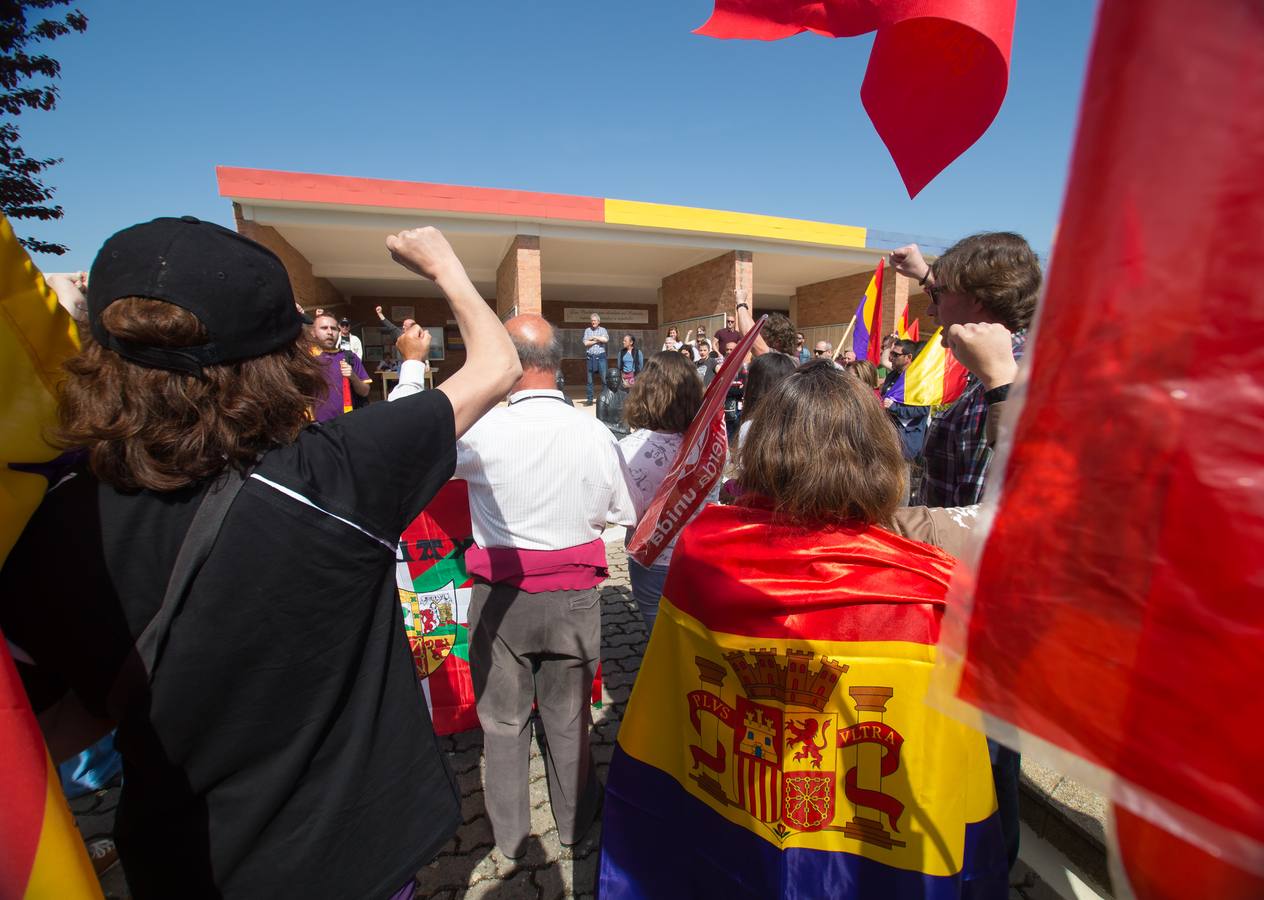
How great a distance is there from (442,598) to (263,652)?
196cm

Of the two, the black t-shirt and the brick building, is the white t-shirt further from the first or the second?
the brick building

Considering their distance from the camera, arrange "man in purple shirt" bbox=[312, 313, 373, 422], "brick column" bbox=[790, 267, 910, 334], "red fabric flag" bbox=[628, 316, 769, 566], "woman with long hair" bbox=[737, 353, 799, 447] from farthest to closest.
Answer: "brick column" bbox=[790, 267, 910, 334] → "man in purple shirt" bbox=[312, 313, 373, 422] → "woman with long hair" bbox=[737, 353, 799, 447] → "red fabric flag" bbox=[628, 316, 769, 566]

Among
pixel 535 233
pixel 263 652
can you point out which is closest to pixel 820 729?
pixel 263 652

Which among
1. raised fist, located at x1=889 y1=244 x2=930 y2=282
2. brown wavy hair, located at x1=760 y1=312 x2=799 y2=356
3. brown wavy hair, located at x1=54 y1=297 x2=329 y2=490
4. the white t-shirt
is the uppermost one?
raised fist, located at x1=889 y1=244 x2=930 y2=282

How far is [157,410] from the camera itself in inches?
36.2

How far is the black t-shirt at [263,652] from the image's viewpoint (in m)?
0.89

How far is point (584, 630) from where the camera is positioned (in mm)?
2178

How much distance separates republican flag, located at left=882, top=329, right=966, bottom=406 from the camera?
14.3 ft

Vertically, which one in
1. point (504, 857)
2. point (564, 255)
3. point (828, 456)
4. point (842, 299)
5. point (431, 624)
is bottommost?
point (504, 857)

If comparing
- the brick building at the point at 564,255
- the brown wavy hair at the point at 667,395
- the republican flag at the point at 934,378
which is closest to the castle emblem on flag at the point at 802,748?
the brown wavy hair at the point at 667,395

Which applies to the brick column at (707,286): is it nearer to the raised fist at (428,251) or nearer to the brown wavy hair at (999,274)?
the brown wavy hair at (999,274)

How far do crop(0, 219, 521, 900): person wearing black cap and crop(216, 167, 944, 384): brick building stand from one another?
684cm

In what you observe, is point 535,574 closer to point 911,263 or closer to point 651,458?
point 651,458

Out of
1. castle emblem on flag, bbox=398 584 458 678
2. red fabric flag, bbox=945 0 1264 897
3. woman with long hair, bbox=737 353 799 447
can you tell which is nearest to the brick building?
woman with long hair, bbox=737 353 799 447
